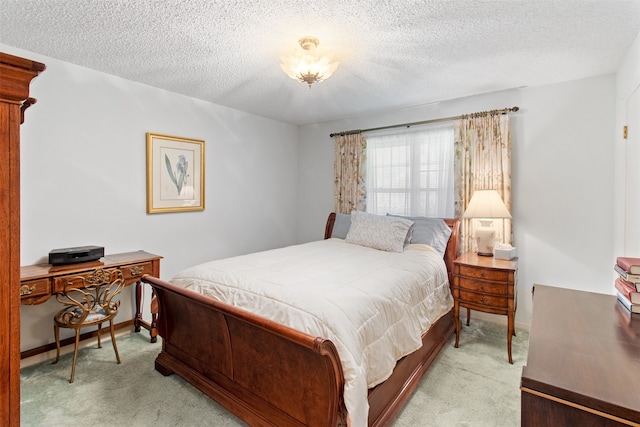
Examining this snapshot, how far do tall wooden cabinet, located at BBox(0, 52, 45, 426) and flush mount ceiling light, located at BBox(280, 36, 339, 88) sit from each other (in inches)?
66.6

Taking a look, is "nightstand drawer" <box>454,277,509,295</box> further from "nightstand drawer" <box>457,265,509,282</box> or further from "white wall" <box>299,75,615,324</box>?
"white wall" <box>299,75,615,324</box>

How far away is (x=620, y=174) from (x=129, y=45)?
3.95 metres

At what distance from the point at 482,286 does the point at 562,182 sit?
133 cm

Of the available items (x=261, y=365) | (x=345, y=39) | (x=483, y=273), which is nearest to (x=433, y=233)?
(x=483, y=273)

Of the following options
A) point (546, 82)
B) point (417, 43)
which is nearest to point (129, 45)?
point (417, 43)

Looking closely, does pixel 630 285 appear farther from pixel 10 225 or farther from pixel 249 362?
pixel 10 225

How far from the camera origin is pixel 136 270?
9.02 feet

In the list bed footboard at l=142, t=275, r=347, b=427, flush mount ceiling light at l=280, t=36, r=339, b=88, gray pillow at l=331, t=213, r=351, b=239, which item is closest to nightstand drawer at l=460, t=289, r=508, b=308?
gray pillow at l=331, t=213, r=351, b=239

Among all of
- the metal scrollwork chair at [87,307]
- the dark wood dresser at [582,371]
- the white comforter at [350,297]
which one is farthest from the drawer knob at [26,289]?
the dark wood dresser at [582,371]

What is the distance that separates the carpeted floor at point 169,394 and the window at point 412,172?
1.66 metres

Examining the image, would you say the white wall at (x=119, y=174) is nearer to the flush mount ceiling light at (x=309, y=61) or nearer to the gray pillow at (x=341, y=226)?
the gray pillow at (x=341, y=226)

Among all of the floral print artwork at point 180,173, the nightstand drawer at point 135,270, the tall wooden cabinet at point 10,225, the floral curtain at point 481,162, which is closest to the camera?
the tall wooden cabinet at point 10,225

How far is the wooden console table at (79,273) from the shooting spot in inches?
86.6

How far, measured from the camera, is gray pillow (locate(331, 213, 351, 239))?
3.80 meters
